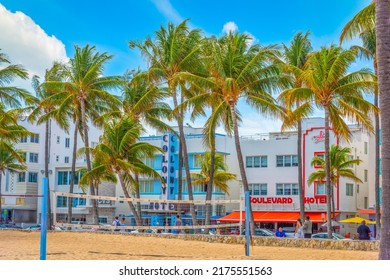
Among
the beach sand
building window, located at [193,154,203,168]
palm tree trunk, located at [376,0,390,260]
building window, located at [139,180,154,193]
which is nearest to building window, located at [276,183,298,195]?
building window, located at [193,154,203,168]

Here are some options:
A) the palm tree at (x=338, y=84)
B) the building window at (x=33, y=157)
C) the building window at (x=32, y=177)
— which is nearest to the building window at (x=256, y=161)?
the palm tree at (x=338, y=84)

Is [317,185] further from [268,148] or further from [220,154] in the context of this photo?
[220,154]

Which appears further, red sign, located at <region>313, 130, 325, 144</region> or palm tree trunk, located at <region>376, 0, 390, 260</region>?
red sign, located at <region>313, 130, 325, 144</region>

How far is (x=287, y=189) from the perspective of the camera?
186ft

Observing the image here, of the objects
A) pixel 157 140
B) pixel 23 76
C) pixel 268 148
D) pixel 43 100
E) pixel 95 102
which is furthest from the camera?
pixel 157 140

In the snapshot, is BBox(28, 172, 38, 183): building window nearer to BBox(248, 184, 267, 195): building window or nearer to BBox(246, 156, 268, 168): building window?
BBox(246, 156, 268, 168): building window

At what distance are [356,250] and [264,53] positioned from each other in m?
14.5

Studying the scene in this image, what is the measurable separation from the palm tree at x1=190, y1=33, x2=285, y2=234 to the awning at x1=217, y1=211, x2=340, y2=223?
15466mm

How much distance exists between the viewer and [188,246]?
27656 mm

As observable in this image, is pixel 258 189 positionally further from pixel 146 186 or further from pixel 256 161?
pixel 146 186

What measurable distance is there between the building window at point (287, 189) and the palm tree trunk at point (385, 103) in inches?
1559

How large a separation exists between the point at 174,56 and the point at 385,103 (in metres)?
26.8

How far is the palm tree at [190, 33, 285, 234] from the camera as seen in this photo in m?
38.7
